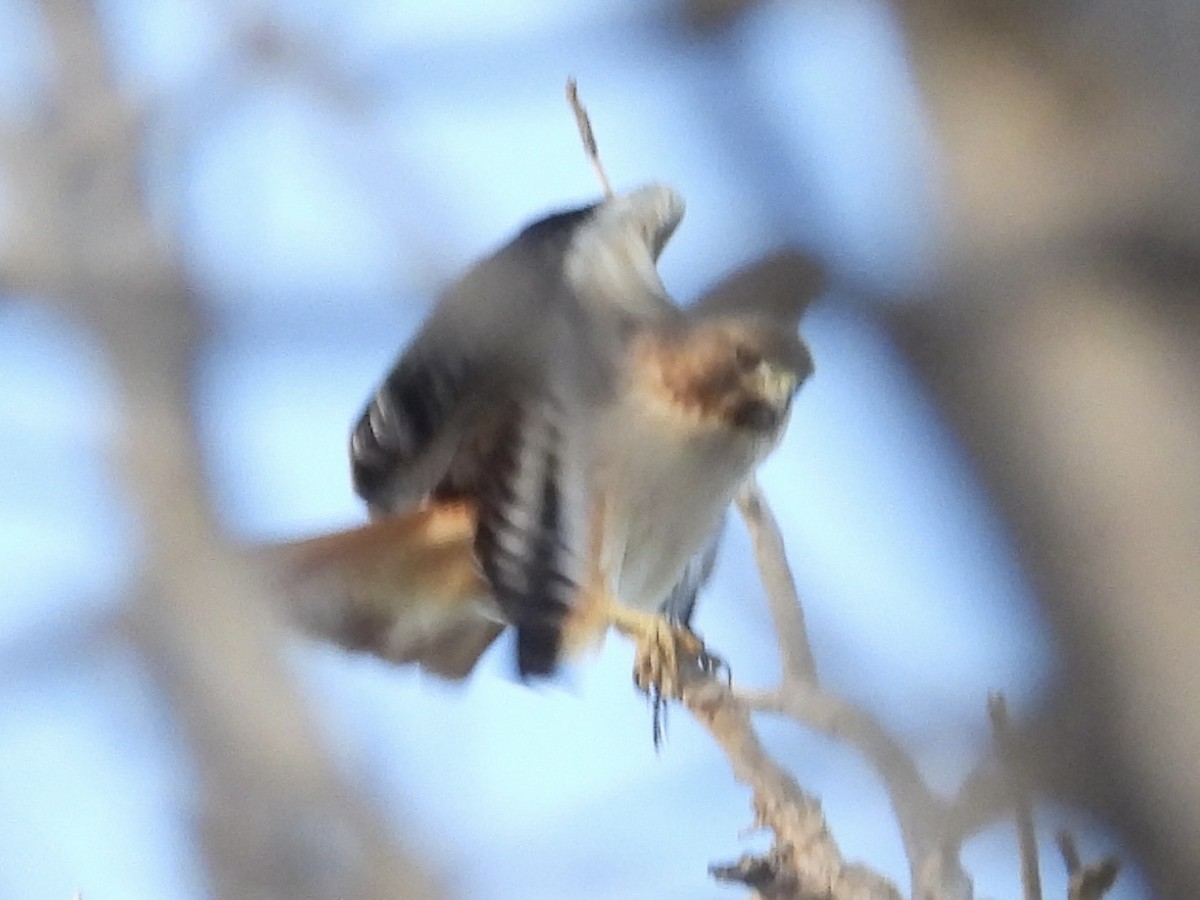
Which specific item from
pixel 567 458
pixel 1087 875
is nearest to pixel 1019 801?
pixel 1087 875

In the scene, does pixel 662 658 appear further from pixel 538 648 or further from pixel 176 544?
pixel 176 544

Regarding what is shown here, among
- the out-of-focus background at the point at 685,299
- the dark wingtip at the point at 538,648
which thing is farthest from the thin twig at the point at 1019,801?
the dark wingtip at the point at 538,648

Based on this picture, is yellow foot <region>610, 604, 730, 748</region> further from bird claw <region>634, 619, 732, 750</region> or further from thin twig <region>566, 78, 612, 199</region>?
thin twig <region>566, 78, 612, 199</region>

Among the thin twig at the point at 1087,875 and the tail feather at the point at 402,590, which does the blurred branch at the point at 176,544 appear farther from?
the thin twig at the point at 1087,875

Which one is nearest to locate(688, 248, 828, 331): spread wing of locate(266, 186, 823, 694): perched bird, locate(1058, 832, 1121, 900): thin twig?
locate(266, 186, 823, 694): perched bird

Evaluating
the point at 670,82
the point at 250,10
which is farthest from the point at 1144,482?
the point at 250,10

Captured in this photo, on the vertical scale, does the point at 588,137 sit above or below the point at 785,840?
above
